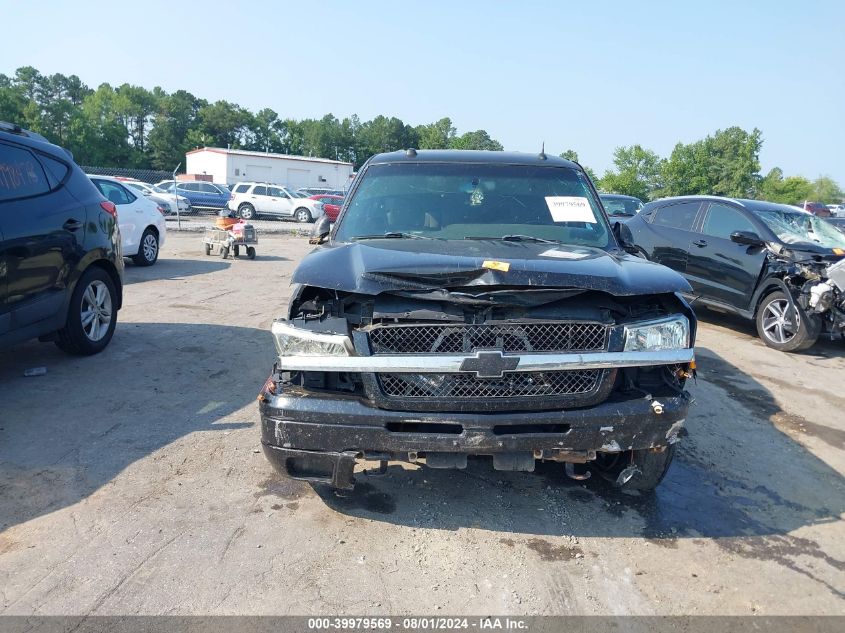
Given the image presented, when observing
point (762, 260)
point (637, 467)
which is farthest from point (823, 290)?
point (637, 467)

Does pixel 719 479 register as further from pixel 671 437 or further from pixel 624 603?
pixel 624 603

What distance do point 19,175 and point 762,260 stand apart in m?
8.13

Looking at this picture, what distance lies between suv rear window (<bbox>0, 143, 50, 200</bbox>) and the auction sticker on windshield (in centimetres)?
417

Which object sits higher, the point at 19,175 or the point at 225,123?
the point at 225,123

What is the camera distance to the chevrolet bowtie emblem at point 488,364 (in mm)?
2764

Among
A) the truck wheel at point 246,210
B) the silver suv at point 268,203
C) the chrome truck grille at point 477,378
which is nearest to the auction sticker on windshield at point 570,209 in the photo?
the chrome truck grille at point 477,378

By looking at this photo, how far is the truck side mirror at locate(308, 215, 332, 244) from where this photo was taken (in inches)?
171

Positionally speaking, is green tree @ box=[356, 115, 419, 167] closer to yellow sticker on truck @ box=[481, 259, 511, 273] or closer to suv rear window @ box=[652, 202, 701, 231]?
suv rear window @ box=[652, 202, 701, 231]

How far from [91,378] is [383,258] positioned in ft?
11.5

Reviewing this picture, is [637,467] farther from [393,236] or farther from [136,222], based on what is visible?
[136,222]

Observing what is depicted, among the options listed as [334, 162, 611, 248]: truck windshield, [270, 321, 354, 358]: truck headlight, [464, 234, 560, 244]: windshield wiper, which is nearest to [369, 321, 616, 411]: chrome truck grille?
[270, 321, 354, 358]: truck headlight

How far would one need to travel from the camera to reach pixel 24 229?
4773 millimetres

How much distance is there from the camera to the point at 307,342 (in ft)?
9.43

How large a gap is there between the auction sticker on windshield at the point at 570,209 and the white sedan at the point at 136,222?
9.22 m
